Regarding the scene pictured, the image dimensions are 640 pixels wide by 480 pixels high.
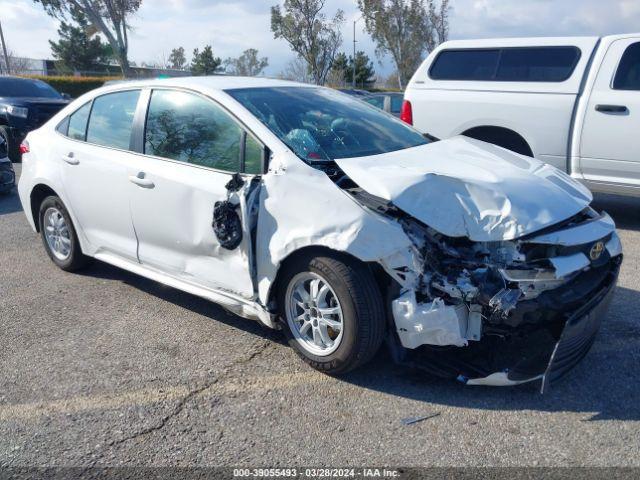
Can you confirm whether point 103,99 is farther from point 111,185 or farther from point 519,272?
point 519,272

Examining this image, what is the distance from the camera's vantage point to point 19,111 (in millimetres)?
12133

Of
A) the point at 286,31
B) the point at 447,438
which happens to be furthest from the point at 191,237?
the point at 286,31

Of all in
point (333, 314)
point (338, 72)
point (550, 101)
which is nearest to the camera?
point (333, 314)

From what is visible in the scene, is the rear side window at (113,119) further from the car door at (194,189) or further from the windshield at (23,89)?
the windshield at (23,89)

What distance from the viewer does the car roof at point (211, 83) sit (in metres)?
4.21

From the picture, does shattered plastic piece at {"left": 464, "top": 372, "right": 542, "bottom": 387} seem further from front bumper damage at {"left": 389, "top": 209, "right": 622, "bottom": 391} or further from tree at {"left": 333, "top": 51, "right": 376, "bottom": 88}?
tree at {"left": 333, "top": 51, "right": 376, "bottom": 88}

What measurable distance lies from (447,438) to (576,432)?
2.09ft

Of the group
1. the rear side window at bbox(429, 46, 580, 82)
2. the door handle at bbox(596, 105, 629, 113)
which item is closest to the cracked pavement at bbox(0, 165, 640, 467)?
the door handle at bbox(596, 105, 629, 113)

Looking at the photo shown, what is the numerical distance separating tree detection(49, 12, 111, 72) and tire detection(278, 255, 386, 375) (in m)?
49.0

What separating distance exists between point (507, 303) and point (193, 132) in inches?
92.9

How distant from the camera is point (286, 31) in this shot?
36844mm

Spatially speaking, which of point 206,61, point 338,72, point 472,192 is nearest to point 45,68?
point 206,61

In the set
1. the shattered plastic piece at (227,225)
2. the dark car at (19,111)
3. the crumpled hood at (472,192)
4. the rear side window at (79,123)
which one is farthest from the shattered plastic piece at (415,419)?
the dark car at (19,111)

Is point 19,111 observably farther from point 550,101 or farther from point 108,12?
point 108,12
